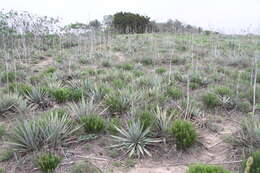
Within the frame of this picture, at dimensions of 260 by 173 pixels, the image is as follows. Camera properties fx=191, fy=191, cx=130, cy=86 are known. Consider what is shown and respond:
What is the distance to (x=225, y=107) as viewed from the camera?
186 inches

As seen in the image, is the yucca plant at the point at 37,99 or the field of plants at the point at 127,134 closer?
the field of plants at the point at 127,134

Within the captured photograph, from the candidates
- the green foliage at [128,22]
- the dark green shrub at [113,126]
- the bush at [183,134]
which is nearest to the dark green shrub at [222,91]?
the bush at [183,134]

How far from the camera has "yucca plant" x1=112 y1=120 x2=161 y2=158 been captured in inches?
118

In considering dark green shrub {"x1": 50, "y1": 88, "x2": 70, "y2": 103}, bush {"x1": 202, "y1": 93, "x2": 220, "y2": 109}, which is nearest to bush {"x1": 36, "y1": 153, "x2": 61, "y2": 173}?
dark green shrub {"x1": 50, "y1": 88, "x2": 70, "y2": 103}

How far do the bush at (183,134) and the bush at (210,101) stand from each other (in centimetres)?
191

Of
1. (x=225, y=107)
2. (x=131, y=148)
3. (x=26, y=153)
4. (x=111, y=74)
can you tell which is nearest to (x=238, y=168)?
(x=131, y=148)

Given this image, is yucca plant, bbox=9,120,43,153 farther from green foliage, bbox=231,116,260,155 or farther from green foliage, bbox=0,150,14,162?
green foliage, bbox=231,116,260,155

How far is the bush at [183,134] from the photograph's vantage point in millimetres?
3061

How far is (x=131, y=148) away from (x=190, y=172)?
103cm

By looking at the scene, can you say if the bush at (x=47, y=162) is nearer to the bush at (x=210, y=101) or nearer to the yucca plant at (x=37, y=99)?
the yucca plant at (x=37, y=99)

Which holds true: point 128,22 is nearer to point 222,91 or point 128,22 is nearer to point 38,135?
point 222,91

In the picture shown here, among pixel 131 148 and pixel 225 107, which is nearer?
pixel 131 148

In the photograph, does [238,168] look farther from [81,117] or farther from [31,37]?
[31,37]

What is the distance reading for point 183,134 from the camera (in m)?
3.06
